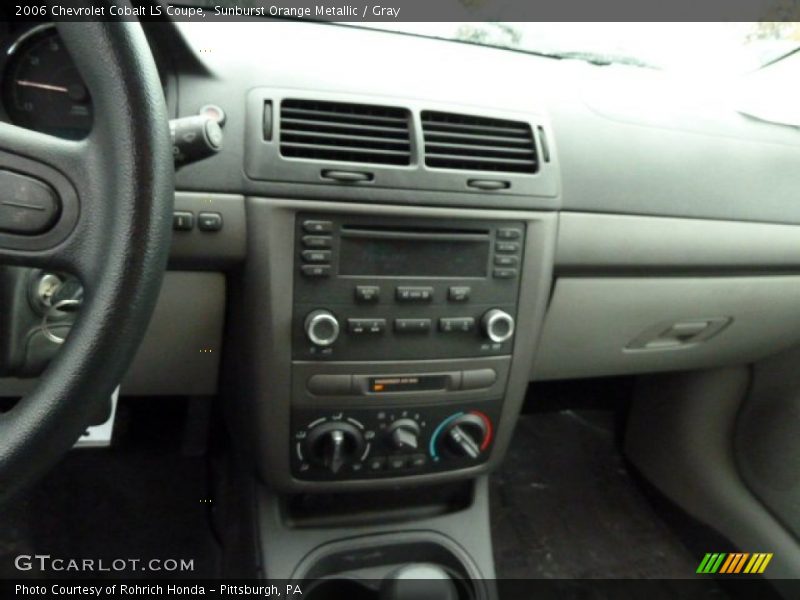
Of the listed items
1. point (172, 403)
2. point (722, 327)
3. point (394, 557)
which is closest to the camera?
point (394, 557)

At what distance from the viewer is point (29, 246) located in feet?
1.86

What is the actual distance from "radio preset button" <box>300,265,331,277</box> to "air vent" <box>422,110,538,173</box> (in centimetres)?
20

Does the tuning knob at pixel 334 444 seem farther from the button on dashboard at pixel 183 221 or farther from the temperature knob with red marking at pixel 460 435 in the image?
the button on dashboard at pixel 183 221

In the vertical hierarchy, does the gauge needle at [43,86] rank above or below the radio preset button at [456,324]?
above

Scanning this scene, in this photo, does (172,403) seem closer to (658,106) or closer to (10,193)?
(10,193)

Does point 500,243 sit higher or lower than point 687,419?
higher

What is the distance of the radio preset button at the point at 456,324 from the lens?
0.97m

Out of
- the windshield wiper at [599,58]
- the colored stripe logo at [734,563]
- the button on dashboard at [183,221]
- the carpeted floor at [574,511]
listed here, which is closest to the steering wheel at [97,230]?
the button on dashboard at [183,221]

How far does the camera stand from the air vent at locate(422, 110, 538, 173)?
925mm

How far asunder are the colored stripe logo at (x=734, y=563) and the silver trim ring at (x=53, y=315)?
1441 millimetres

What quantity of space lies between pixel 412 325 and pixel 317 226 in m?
0.20

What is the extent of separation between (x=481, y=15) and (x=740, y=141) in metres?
0.52

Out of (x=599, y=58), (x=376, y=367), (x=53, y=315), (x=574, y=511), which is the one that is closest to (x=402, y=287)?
(x=376, y=367)

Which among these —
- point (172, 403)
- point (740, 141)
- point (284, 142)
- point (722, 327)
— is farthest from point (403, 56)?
point (172, 403)
